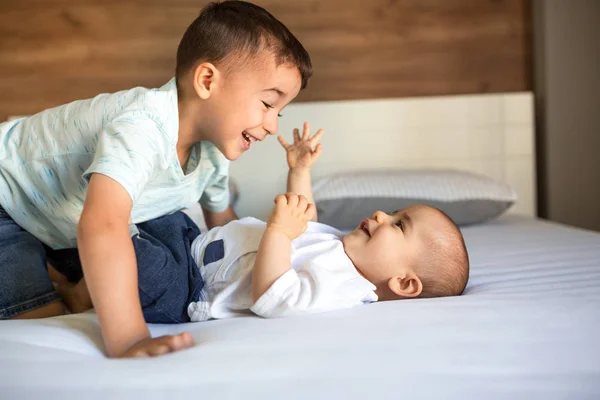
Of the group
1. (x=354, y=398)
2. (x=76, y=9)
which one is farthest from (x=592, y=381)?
(x=76, y=9)

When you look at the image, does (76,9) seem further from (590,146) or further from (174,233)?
(590,146)

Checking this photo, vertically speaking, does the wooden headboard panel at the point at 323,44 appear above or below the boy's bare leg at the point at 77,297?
above

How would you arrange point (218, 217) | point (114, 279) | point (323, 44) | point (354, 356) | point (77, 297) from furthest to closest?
point (323, 44), point (218, 217), point (77, 297), point (114, 279), point (354, 356)

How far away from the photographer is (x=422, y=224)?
1.22 m

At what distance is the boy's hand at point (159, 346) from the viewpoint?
841 mm

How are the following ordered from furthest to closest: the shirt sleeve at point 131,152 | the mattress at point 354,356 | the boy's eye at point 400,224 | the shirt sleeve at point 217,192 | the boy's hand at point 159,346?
1. the shirt sleeve at point 217,192
2. the boy's eye at point 400,224
3. the shirt sleeve at point 131,152
4. the boy's hand at point 159,346
5. the mattress at point 354,356

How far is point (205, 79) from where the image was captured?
1285 mm

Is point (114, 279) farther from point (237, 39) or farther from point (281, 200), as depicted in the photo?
point (237, 39)

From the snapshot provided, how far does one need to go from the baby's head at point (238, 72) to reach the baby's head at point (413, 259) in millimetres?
332

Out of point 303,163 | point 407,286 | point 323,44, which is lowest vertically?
point 407,286

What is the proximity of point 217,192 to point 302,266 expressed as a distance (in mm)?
525

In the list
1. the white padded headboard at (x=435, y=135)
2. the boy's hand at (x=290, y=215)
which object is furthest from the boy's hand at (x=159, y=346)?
the white padded headboard at (x=435, y=135)

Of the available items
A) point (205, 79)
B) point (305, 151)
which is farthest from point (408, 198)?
point (205, 79)

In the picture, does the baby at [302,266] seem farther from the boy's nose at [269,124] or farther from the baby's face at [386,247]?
the boy's nose at [269,124]
